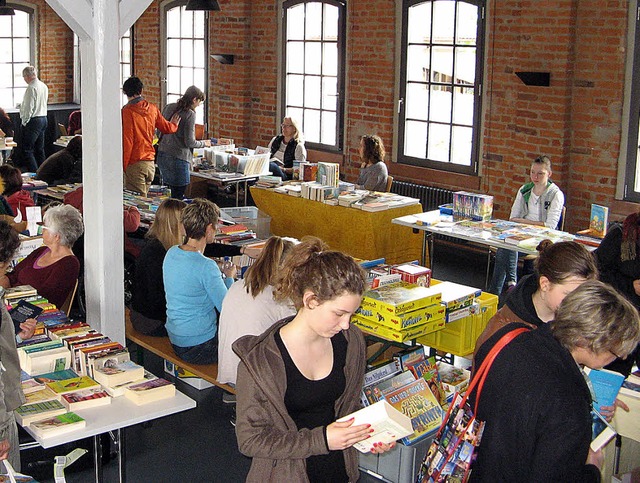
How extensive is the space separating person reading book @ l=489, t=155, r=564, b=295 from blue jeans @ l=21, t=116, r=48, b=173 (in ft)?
29.4

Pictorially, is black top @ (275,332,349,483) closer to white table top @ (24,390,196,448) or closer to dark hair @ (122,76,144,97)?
white table top @ (24,390,196,448)

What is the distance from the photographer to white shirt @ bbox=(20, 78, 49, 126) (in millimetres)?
14234

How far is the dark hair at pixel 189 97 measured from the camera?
10273 millimetres

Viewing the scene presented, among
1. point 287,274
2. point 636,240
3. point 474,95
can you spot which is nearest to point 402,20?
point 474,95

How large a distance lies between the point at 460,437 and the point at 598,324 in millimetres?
625

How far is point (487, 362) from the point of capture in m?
3.15

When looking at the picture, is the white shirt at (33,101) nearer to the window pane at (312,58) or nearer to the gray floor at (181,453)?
the window pane at (312,58)

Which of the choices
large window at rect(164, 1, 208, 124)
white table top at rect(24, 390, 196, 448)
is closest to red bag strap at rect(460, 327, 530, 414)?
white table top at rect(24, 390, 196, 448)

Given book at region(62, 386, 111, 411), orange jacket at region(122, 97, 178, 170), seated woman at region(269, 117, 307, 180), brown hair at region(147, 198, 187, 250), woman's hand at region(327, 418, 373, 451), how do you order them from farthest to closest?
seated woman at region(269, 117, 307, 180) → orange jacket at region(122, 97, 178, 170) → brown hair at region(147, 198, 187, 250) → book at region(62, 386, 111, 411) → woman's hand at region(327, 418, 373, 451)

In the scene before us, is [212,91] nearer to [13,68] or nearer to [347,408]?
[13,68]

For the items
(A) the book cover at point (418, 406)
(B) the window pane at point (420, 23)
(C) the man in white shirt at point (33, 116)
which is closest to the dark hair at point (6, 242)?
(A) the book cover at point (418, 406)

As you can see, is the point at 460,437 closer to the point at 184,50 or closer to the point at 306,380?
the point at 306,380

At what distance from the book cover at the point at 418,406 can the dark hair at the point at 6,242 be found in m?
2.09

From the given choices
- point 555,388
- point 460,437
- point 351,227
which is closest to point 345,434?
point 460,437
